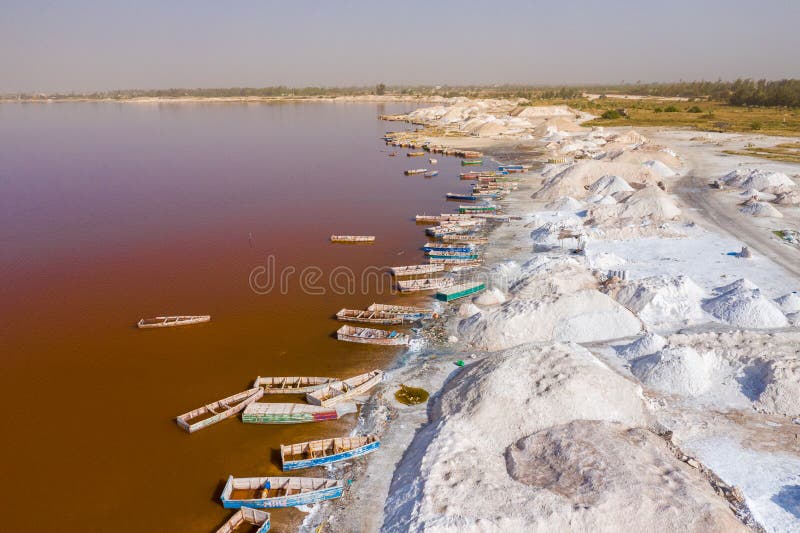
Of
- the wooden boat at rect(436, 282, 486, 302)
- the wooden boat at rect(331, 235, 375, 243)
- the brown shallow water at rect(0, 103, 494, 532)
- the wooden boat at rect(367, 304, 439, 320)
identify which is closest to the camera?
the brown shallow water at rect(0, 103, 494, 532)

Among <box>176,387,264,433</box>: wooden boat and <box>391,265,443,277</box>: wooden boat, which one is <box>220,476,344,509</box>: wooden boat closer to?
<box>176,387,264,433</box>: wooden boat

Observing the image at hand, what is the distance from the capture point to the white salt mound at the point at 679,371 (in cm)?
1905

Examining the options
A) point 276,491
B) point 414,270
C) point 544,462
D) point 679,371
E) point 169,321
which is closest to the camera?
point 544,462

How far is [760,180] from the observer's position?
45656 mm

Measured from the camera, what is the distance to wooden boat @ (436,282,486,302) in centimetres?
2861

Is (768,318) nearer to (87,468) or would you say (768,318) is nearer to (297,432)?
(297,432)

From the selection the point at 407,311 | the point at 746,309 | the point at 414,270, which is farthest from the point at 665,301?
the point at 414,270

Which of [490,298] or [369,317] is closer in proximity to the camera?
[369,317]

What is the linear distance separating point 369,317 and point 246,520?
13.5 m

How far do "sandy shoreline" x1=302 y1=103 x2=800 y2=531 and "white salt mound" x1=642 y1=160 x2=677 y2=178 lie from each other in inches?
835

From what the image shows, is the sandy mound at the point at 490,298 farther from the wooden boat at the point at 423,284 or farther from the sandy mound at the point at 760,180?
the sandy mound at the point at 760,180

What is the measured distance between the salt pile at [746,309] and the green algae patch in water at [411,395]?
15.7 meters

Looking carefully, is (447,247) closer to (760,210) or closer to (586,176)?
(586,176)

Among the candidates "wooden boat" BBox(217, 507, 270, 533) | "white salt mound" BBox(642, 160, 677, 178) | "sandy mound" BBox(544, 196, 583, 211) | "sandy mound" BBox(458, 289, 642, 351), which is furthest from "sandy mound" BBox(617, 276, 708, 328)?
"white salt mound" BBox(642, 160, 677, 178)
